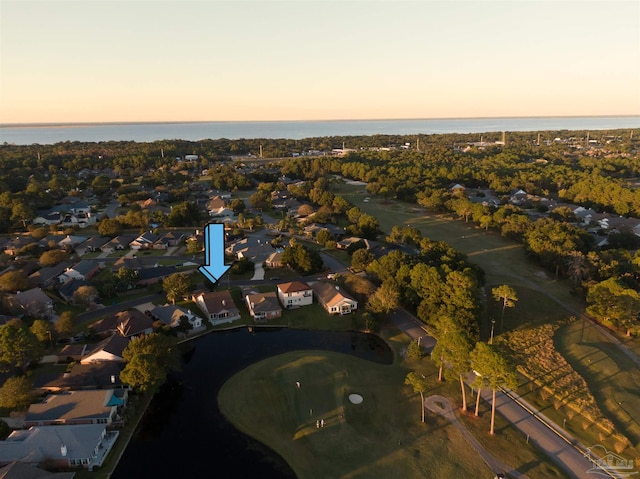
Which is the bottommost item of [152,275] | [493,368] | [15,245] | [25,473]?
[25,473]

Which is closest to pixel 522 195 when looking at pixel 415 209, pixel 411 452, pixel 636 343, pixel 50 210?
pixel 415 209

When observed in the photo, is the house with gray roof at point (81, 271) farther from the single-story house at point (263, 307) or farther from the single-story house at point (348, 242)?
the single-story house at point (348, 242)

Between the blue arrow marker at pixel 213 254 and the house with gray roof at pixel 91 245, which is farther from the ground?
the blue arrow marker at pixel 213 254

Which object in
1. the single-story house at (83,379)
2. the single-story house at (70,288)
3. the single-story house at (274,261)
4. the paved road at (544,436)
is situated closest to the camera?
the paved road at (544,436)

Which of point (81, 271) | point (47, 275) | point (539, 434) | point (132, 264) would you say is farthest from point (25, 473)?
point (47, 275)

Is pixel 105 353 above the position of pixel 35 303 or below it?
below

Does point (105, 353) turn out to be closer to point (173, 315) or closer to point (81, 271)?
point (173, 315)

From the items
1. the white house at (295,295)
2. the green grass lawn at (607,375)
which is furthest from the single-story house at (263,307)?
the green grass lawn at (607,375)

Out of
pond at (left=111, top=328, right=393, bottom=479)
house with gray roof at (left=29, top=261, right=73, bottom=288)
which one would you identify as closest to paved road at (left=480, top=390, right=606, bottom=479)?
pond at (left=111, top=328, right=393, bottom=479)
